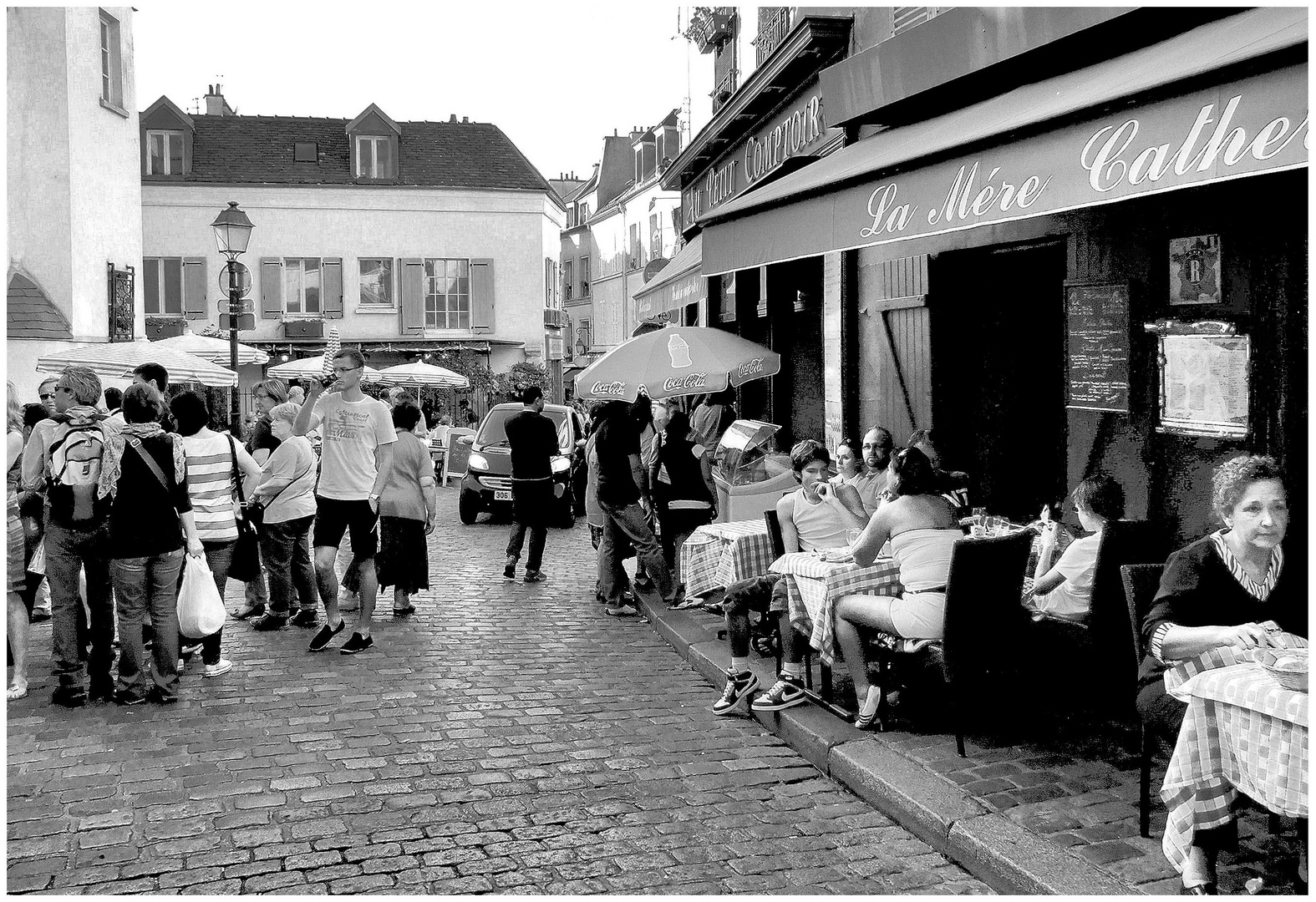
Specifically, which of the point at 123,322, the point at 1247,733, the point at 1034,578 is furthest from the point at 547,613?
the point at 123,322

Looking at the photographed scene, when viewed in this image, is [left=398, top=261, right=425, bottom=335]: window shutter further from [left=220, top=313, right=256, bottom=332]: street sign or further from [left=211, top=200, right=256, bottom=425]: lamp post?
[left=220, top=313, right=256, bottom=332]: street sign

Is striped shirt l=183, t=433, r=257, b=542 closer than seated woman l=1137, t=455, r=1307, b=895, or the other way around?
seated woman l=1137, t=455, r=1307, b=895

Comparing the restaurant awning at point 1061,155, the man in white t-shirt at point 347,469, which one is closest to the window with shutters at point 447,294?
the man in white t-shirt at point 347,469

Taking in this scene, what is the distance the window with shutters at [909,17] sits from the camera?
930cm

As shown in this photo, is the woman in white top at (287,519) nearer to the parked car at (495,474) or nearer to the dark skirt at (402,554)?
the dark skirt at (402,554)

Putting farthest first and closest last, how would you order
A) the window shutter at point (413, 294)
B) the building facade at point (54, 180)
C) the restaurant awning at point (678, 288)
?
the window shutter at point (413, 294) → the building facade at point (54, 180) → the restaurant awning at point (678, 288)

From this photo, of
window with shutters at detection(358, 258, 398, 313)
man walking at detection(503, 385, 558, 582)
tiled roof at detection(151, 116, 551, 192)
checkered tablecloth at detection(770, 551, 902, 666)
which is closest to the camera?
checkered tablecloth at detection(770, 551, 902, 666)

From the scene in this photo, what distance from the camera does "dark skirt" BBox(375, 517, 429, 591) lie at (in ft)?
29.6

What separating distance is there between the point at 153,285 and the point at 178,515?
110 ft

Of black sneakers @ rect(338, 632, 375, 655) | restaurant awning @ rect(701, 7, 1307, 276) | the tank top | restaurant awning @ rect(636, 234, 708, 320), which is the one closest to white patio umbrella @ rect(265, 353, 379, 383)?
restaurant awning @ rect(636, 234, 708, 320)

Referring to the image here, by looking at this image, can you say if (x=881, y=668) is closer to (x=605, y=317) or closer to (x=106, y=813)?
(x=106, y=813)

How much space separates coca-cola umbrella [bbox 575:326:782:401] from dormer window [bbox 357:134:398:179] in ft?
102

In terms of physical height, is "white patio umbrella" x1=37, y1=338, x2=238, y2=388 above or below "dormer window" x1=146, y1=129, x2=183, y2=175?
below

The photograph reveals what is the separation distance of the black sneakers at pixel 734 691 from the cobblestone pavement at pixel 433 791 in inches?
4.3
